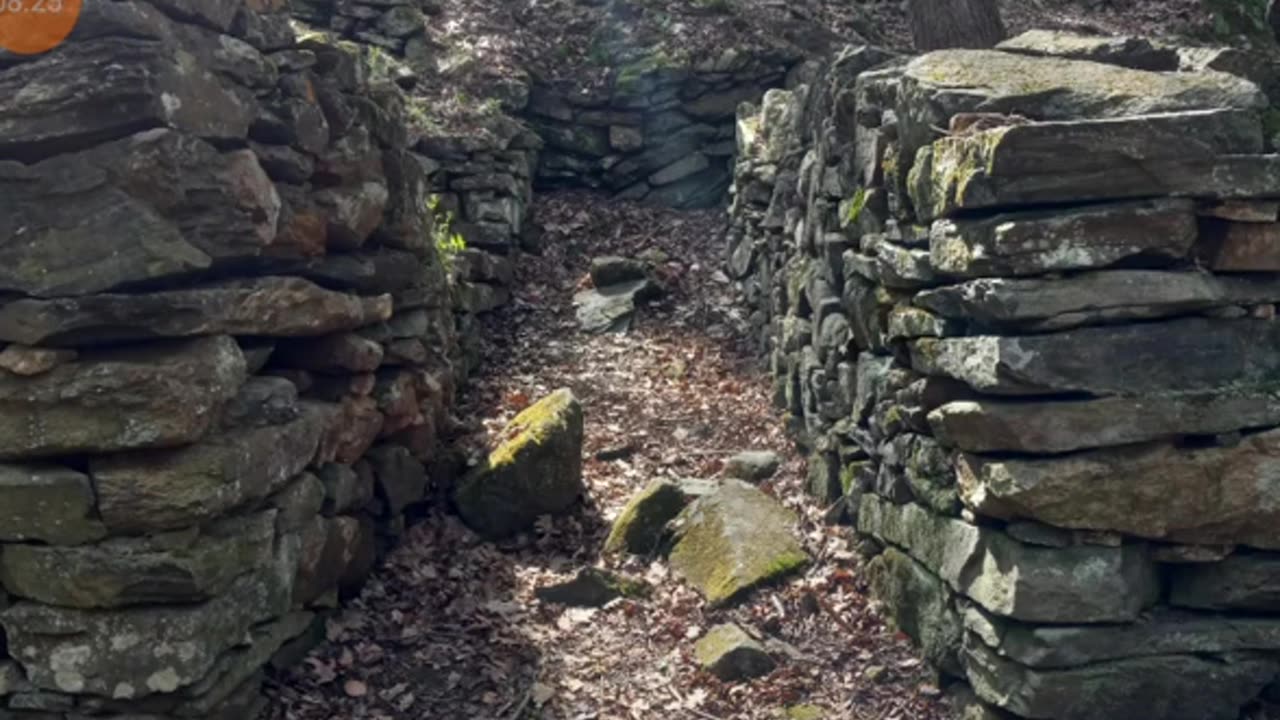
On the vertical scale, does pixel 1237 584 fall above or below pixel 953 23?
below

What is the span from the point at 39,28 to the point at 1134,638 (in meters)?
4.83

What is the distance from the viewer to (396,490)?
6453 millimetres

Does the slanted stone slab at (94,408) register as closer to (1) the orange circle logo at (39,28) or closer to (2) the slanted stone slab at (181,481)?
(2) the slanted stone slab at (181,481)

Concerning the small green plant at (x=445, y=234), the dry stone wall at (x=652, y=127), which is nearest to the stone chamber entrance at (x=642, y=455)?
the small green plant at (x=445, y=234)

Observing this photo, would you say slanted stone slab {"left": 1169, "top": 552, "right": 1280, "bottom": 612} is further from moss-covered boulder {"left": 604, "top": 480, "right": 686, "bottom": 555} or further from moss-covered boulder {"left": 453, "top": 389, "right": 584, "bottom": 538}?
moss-covered boulder {"left": 453, "top": 389, "right": 584, "bottom": 538}

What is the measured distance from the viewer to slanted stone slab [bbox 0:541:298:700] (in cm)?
426

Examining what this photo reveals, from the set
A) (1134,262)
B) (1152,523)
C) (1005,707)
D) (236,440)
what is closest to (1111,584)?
(1152,523)

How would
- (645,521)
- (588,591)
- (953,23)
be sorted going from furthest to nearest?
(953,23)
(645,521)
(588,591)

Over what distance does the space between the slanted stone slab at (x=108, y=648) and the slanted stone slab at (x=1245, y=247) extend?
13.9 ft

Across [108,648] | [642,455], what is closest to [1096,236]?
[642,455]

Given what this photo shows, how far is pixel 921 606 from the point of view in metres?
5.27

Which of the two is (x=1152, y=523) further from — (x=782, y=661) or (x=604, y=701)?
(x=604, y=701)

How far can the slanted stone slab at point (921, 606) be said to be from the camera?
500cm

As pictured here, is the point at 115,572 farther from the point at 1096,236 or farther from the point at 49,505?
the point at 1096,236
